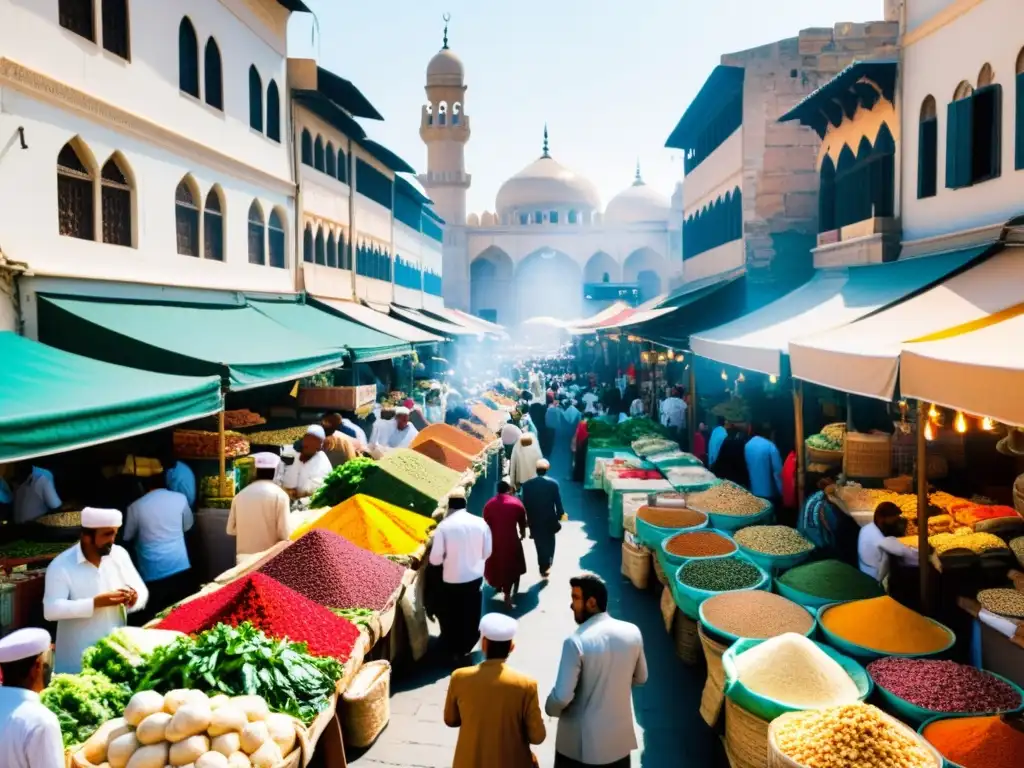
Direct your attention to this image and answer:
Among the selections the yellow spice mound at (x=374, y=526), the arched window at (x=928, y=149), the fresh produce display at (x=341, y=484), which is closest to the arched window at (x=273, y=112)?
the fresh produce display at (x=341, y=484)

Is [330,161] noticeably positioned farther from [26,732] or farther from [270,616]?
[26,732]

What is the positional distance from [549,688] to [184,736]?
10.4 feet

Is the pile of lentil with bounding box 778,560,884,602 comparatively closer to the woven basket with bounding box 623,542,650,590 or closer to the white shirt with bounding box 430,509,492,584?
the woven basket with bounding box 623,542,650,590

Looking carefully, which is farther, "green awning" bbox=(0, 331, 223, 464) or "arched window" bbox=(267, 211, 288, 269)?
"arched window" bbox=(267, 211, 288, 269)

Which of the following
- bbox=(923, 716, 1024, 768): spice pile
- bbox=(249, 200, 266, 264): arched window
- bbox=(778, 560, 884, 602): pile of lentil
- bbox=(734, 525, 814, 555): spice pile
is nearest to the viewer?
bbox=(923, 716, 1024, 768): spice pile

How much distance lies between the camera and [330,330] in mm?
12734

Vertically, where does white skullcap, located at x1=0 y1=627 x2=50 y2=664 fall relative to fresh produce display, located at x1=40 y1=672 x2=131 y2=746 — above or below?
above

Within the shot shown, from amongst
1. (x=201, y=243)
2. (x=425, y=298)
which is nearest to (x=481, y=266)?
(x=425, y=298)

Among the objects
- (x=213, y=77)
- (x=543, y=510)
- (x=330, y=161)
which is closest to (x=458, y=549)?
(x=543, y=510)

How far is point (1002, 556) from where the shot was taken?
5.96 m

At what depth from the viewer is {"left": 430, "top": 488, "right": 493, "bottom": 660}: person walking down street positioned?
21.4 feet

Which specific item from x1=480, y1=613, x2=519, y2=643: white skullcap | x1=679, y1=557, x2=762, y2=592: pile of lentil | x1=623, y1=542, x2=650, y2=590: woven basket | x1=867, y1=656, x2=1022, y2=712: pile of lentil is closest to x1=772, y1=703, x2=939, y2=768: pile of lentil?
x1=867, y1=656, x2=1022, y2=712: pile of lentil

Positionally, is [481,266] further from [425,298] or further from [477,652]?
[477,652]

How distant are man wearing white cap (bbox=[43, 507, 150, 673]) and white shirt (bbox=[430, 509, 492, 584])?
237cm
